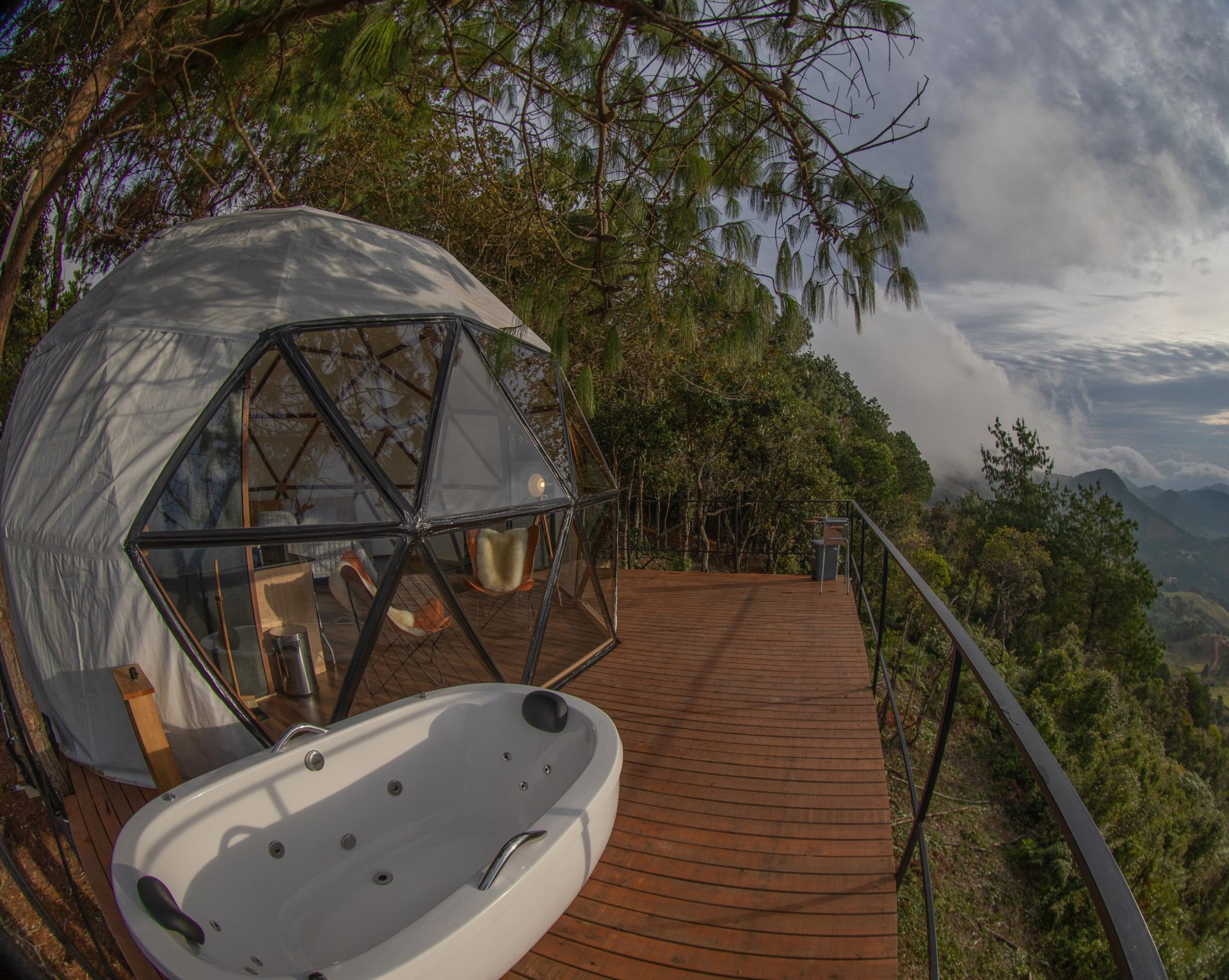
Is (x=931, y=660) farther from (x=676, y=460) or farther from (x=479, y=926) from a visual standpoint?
(x=479, y=926)

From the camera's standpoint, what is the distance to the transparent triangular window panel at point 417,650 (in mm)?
3787

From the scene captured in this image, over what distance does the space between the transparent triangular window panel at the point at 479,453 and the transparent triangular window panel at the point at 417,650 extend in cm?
46

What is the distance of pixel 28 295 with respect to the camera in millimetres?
9859

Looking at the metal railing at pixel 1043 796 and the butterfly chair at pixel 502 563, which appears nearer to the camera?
the metal railing at pixel 1043 796

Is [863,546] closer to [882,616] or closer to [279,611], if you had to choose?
[882,616]

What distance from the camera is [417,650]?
4.02 m

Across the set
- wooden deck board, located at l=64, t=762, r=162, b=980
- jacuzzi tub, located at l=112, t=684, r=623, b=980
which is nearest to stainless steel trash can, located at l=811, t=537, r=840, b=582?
jacuzzi tub, located at l=112, t=684, r=623, b=980

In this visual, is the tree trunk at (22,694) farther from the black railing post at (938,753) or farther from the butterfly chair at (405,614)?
the black railing post at (938,753)

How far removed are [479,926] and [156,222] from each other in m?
10.2

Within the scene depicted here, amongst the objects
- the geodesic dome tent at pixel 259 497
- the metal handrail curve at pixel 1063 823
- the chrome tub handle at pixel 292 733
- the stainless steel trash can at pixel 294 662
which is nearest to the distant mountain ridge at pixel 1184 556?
the geodesic dome tent at pixel 259 497

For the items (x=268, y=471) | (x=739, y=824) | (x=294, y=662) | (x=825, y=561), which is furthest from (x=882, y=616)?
(x=268, y=471)

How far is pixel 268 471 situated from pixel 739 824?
307 centimetres

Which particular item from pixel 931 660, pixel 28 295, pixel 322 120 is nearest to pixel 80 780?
pixel 322 120

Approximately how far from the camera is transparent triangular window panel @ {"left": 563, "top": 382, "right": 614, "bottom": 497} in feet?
17.0
